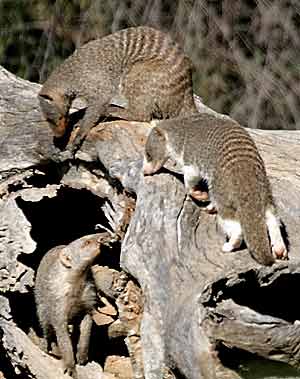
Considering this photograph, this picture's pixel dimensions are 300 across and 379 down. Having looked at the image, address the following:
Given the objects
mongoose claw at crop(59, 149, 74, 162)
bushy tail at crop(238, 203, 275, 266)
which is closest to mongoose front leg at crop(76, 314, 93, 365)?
A: mongoose claw at crop(59, 149, 74, 162)

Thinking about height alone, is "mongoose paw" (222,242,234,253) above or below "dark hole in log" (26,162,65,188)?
above

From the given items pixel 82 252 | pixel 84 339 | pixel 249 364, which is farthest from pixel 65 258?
pixel 249 364

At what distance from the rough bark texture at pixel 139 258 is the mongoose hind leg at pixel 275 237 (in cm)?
5

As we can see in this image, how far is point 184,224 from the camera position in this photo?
469 centimetres

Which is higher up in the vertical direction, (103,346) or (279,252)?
(279,252)

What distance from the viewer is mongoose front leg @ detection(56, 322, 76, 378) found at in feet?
18.2

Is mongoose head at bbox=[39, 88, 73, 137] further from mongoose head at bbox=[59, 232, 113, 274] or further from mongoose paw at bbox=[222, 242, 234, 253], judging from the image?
mongoose paw at bbox=[222, 242, 234, 253]

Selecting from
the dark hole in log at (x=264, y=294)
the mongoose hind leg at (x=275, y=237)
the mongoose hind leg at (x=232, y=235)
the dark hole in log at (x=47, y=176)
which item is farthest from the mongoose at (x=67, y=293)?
the dark hole in log at (x=264, y=294)

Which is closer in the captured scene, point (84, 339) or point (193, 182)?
point (193, 182)

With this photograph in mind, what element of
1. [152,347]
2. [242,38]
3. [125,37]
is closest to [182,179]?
[152,347]

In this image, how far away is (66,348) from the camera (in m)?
5.61

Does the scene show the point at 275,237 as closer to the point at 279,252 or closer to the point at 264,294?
the point at 279,252

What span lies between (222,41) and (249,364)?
4.82m

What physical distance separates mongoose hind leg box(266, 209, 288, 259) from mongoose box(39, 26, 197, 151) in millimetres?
1186
